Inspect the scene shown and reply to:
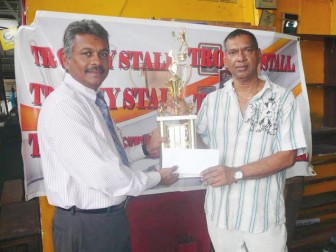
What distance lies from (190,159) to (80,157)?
1.80 feet

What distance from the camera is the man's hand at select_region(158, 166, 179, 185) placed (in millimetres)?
1585

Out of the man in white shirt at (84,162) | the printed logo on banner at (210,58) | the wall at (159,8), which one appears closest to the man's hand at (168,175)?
the man in white shirt at (84,162)

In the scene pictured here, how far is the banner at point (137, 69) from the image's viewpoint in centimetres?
191

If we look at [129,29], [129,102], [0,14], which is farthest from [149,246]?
[0,14]

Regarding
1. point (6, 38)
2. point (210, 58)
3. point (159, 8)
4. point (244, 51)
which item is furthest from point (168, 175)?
point (6, 38)

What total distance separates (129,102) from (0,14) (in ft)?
34.3

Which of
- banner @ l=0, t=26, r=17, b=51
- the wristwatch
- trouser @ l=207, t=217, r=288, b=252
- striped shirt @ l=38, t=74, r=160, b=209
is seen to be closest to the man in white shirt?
striped shirt @ l=38, t=74, r=160, b=209

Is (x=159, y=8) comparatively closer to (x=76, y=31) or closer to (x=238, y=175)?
(x=76, y=31)

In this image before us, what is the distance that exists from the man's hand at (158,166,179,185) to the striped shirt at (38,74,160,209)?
7 centimetres

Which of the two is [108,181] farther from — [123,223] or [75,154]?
[123,223]

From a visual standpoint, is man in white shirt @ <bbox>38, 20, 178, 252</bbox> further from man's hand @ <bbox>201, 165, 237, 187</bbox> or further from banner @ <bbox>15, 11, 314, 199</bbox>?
banner @ <bbox>15, 11, 314, 199</bbox>

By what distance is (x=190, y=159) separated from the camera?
5.22 ft

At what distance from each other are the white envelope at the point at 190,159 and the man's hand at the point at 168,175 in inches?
1.0

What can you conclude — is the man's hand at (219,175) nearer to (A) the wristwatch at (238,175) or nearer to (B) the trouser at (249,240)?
(A) the wristwatch at (238,175)
